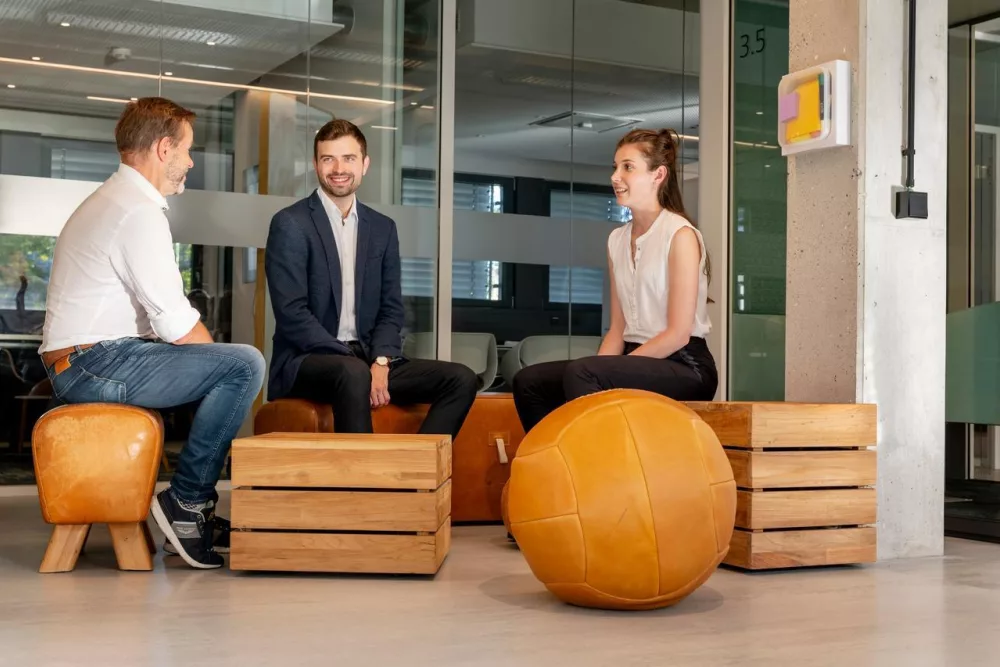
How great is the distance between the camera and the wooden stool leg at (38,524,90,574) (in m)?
3.42

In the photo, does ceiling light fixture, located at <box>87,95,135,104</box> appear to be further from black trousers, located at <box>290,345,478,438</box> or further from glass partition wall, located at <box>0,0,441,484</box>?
black trousers, located at <box>290,345,478,438</box>

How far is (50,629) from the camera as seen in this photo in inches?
101

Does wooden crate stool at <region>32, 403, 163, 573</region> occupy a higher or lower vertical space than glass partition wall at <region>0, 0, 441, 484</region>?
lower

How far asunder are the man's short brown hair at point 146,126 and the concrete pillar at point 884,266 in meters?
2.13

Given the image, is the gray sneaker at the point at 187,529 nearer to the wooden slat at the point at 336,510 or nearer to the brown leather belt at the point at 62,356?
the wooden slat at the point at 336,510

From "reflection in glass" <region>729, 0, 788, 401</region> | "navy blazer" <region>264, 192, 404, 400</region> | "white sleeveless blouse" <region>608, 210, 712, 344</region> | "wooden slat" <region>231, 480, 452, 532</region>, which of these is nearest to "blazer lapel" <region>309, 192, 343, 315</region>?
"navy blazer" <region>264, 192, 404, 400</region>

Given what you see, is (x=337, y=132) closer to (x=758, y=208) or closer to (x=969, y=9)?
(x=758, y=208)

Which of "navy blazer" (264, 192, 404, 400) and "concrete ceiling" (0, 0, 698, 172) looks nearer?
"navy blazer" (264, 192, 404, 400)

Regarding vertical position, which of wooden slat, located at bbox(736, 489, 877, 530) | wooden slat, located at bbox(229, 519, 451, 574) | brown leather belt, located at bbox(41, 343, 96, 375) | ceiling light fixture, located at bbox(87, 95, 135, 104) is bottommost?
wooden slat, located at bbox(229, 519, 451, 574)

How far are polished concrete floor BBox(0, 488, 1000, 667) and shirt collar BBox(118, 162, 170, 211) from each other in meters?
1.14

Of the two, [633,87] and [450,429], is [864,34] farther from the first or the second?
[633,87]

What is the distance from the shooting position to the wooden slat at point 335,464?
332cm

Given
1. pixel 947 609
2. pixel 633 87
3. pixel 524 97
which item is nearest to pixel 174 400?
pixel 947 609

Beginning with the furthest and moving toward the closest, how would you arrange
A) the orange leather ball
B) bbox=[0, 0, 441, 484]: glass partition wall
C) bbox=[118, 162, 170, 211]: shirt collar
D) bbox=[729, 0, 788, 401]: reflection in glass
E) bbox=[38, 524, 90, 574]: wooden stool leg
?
1. bbox=[729, 0, 788, 401]: reflection in glass
2. bbox=[0, 0, 441, 484]: glass partition wall
3. bbox=[118, 162, 170, 211]: shirt collar
4. bbox=[38, 524, 90, 574]: wooden stool leg
5. the orange leather ball
